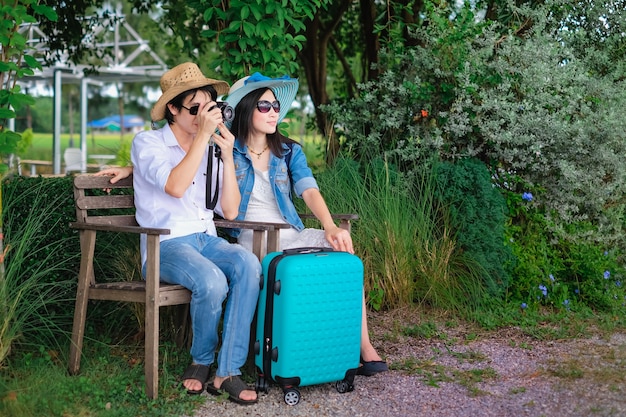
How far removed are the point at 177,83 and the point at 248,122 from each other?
0.44m

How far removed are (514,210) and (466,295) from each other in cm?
90

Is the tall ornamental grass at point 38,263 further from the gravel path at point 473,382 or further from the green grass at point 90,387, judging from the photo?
the gravel path at point 473,382

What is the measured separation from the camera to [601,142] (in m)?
5.66

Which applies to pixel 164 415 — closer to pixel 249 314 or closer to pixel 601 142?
pixel 249 314

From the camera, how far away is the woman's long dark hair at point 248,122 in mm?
4066

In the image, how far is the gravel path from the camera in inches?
136

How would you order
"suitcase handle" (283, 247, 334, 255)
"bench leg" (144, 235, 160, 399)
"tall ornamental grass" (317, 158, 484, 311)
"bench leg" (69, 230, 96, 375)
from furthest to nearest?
"tall ornamental grass" (317, 158, 484, 311), "bench leg" (69, 230, 96, 375), "suitcase handle" (283, 247, 334, 255), "bench leg" (144, 235, 160, 399)

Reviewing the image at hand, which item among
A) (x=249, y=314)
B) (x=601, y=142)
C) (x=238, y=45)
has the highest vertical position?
(x=238, y=45)

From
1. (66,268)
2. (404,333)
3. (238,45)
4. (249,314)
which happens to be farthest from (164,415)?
(238,45)

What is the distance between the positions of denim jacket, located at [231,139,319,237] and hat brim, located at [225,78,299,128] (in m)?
0.21

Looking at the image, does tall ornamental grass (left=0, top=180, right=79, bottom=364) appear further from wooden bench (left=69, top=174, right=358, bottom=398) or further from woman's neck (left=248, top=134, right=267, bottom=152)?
woman's neck (left=248, top=134, right=267, bottom=152)

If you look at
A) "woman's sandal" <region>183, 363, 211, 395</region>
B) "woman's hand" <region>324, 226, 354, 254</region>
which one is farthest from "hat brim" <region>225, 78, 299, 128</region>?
"woman's sandal" <region>183, 363, 211, 395</region>

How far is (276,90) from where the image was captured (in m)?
4.32

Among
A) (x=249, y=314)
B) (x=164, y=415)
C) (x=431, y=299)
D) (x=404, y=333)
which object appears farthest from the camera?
(x=431, y=299)
